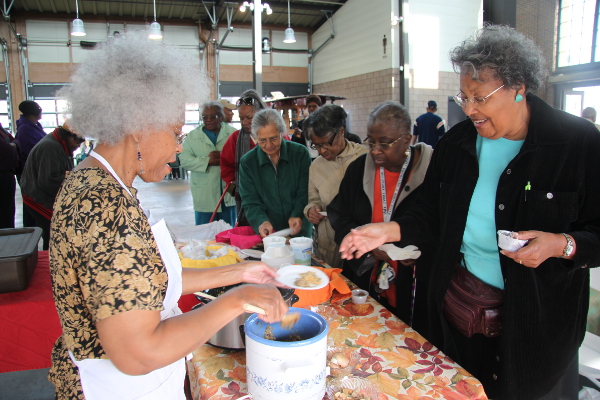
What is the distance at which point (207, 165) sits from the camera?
14.3ft

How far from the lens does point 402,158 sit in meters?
2.14

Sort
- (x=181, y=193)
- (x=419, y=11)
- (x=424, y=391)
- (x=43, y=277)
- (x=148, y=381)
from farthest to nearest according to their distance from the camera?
(x=419, y=11), (x=181, y=193), (x=43, y=277), (x=424, y=391), (x=148, y=381)

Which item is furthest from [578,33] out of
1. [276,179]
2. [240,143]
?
[276,179]

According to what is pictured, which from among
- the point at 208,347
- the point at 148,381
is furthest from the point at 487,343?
the point at 148,381

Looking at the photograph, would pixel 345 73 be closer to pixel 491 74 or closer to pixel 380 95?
pixel 380 95

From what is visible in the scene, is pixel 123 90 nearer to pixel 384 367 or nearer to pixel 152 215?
pixel 152 215

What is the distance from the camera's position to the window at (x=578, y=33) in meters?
11.6

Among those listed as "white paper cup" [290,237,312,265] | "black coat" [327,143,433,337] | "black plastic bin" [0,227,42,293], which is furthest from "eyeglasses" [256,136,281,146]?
"black plastic bin" [0,227,42,293]

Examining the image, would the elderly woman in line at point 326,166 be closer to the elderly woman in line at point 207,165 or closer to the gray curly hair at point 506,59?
the gray curly hair at point 506,59

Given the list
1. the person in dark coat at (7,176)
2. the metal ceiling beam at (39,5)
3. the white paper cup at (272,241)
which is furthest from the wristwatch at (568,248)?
the metal ceiling beam at (39,5)

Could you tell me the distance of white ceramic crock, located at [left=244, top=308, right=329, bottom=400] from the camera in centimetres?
96

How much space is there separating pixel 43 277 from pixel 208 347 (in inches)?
60.3

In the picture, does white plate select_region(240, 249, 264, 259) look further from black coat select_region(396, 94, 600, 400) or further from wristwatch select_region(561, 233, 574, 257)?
wristwatch select_region(561, 233, 574, 257)

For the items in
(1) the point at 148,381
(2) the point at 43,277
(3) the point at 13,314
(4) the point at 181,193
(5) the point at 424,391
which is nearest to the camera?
(1) the point at 148,381
